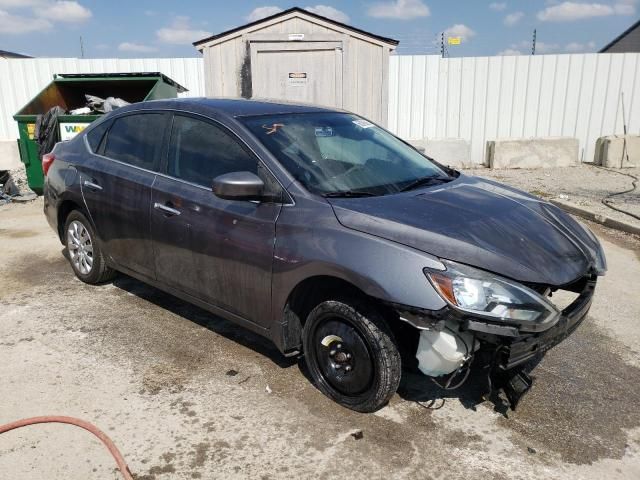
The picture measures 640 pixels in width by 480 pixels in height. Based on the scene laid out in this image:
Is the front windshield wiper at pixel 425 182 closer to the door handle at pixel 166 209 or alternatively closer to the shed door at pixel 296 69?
the door handle at pixel 166 209

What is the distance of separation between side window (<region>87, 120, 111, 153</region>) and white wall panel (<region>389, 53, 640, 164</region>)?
813 cm

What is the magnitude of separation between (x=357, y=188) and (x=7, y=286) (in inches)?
146

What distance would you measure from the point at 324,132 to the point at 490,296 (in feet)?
5.62

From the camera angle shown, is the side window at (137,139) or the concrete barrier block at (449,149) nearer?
the side window at (137,139)

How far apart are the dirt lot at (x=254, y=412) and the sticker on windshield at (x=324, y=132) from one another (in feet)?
5.06

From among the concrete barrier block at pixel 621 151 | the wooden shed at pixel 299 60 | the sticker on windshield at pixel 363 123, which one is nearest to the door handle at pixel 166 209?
the sticker on windshield at pixel 363 123

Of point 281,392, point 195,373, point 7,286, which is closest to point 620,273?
point 281,392

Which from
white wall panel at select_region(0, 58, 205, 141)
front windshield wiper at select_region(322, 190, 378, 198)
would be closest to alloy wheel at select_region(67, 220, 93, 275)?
front windshield wiper at select_region(322, 190, 378, 198)

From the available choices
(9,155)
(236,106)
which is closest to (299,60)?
(236,106)

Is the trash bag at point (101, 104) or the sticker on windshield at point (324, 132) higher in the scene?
the trash bag at point (101, 104)

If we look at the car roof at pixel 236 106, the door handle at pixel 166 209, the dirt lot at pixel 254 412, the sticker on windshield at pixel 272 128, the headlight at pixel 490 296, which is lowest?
the dirt lot at pixel 254 412

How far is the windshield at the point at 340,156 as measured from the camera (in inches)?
128

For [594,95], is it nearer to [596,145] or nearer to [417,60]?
[596,145]

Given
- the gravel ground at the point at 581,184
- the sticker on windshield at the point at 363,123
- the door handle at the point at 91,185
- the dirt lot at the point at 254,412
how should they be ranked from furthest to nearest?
the gravel ground at the point at 581,184, the door handle at the point at 91,185, the sticker on windshield at the point at 363,123, the dirt lot at the point at 254,412
